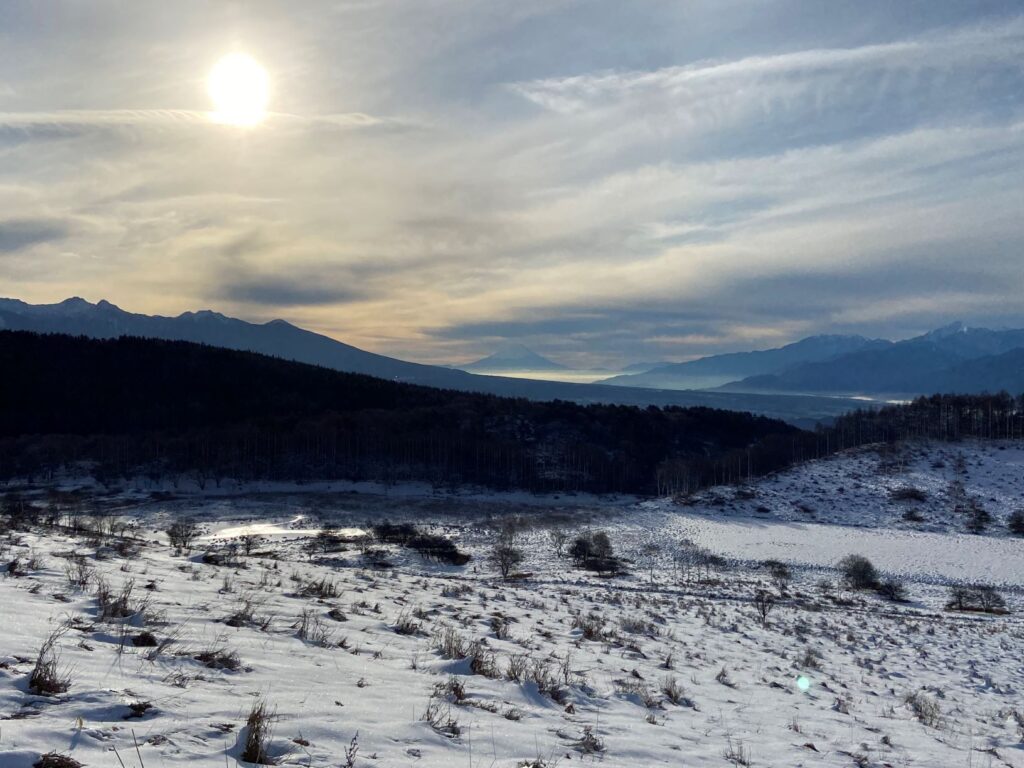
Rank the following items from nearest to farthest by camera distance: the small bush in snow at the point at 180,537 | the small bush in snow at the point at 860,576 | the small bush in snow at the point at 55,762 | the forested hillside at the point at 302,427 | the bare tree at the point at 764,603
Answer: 1. the small bush in snow at the point at 55,762
2. the bare tree at the point at 764,603
3. the small bush in snow at the point at 180,537
4. the small bush in snow at the point at 860,576
5. the forested hillside at the point at 302,427

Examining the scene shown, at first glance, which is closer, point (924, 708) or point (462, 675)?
point (462, 675)

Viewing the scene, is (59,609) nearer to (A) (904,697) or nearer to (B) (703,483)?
(A) (904,697)

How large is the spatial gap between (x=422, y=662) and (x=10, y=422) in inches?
6291

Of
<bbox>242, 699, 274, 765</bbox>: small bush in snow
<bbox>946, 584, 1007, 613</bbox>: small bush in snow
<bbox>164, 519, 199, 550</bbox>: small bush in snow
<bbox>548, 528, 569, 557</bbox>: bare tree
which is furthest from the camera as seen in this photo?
<bbox>548, 528, 569, 557</bbox>: bare tree

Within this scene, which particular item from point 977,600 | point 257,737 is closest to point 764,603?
point 977,600

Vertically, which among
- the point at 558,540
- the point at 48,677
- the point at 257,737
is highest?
the point at 48,677

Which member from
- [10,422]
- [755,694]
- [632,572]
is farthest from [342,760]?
[10,422]

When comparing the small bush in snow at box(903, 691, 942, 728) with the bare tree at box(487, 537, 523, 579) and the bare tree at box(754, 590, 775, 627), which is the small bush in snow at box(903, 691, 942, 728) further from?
the bare tree at box(487, 537, 523, 579)

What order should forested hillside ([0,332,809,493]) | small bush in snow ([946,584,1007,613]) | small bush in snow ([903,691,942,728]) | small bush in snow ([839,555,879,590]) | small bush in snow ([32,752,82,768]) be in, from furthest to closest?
forested hillside ([0,332,809,493]) → small bush in snow ([839,555,879,590]) → small bush in snow ([946,584,1007,613]) → small bush in snow ([903,691,942,728]) → small bush in snow ([32,752,82,768])

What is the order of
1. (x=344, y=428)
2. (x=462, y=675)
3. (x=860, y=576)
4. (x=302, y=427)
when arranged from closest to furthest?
1. (x=462, y=675)
2. (x=860, y=576)
3. (x=302, y=427)
4. (x=344, y=428)

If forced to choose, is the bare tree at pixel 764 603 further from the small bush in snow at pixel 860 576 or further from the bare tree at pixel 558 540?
the bare tree at pixel 558 540

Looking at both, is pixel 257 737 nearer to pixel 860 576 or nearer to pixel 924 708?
pixel 924 708

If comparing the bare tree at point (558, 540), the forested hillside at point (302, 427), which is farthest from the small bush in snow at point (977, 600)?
the forested hillside at point (302, 427)

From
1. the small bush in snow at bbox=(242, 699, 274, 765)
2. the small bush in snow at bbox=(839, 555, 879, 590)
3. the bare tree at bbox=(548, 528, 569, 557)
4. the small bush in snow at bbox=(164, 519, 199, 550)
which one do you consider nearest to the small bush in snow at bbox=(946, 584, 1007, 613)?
the small bush in snow at bbox=(839, 555, 879, 590)
